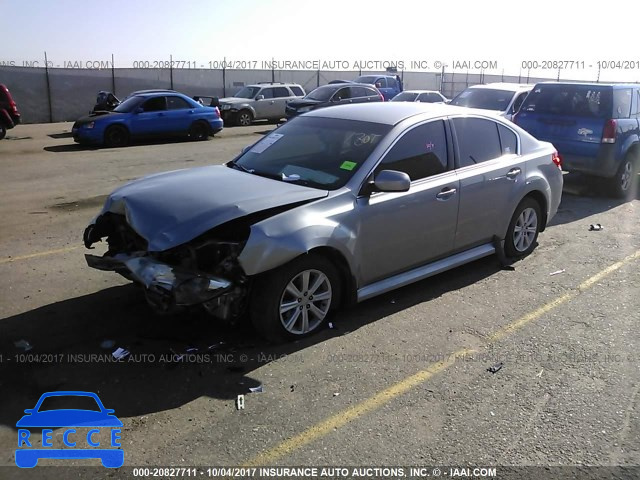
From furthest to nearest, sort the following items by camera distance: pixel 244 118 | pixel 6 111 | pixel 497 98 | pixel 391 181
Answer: pixel 244 118 < pixel 6 111 < pixel 497 98 < pixel 391 181

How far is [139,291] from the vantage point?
5.41m

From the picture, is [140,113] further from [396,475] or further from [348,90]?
[396,475]

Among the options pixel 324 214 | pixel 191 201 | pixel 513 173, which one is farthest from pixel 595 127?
pixel 191 201

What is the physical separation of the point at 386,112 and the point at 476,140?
3.40ft

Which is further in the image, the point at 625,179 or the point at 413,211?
the point at 625,179

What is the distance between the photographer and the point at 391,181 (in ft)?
15.2

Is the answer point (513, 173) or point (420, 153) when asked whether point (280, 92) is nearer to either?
point (513, 173)

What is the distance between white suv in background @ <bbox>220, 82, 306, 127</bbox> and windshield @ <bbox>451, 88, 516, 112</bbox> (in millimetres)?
11171

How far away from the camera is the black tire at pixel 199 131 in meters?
18.7

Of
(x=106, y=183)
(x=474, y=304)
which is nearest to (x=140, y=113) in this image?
(x=106, y=183)

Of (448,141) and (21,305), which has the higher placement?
(448,141)

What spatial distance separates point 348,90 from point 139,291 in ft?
56.6

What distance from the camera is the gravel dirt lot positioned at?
3.33 meters

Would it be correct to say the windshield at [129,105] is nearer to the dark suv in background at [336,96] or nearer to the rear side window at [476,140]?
the dark suv in background at [336,96]
